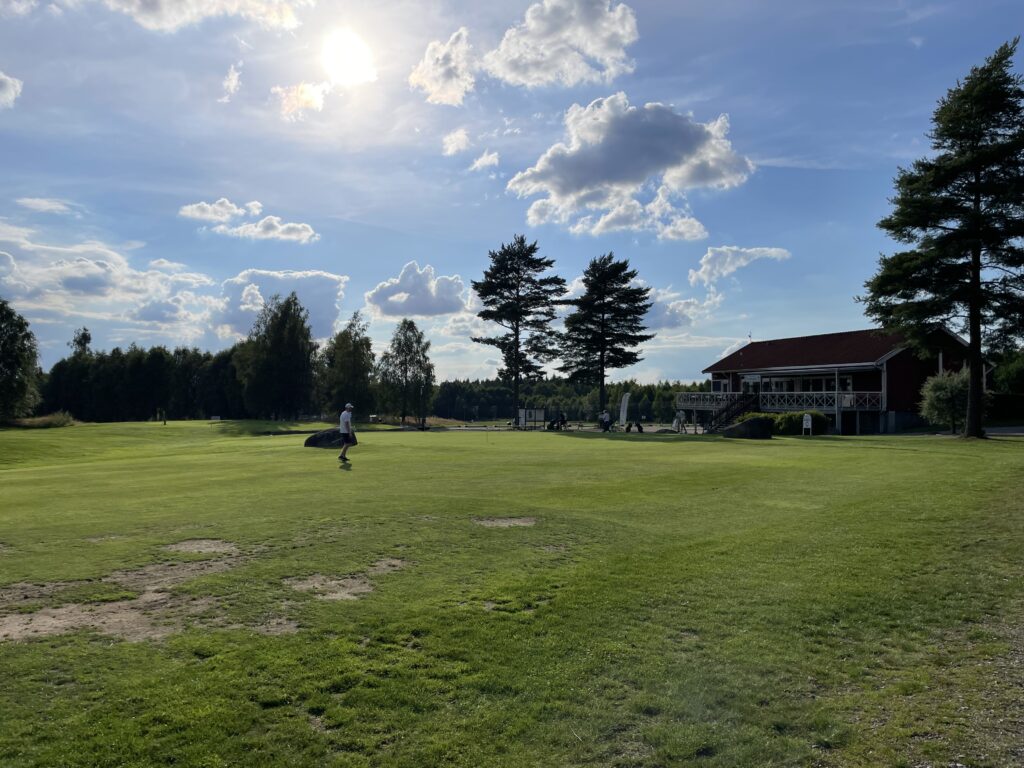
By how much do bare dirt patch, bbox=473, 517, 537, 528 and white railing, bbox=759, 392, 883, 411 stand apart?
4363 cm

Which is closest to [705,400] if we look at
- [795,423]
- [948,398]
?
[795,423]

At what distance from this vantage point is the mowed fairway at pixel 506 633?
180 inches

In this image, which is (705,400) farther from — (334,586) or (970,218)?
(334,586)

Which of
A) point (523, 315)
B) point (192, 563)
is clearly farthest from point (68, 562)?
point (523, 315)

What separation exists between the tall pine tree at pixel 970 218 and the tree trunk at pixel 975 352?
49mm

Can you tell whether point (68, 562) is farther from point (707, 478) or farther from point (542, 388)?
point (542, 388)

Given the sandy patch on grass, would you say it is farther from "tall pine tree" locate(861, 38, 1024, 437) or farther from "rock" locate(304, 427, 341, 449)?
"tall pine tree" locate(861, 38, 1024, 437)

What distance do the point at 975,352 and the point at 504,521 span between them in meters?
31.8

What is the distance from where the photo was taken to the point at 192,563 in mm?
8258

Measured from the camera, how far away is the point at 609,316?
62750 mm

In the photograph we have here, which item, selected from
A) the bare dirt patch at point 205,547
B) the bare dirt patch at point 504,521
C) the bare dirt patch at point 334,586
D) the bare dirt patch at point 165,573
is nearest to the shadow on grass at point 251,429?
the bare dirt patch at point 504,521

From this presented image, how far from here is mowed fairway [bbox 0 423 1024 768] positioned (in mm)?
4566

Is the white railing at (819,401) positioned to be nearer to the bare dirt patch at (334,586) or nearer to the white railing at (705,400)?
the white railing at (705,400)

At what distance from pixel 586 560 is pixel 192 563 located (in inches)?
199
